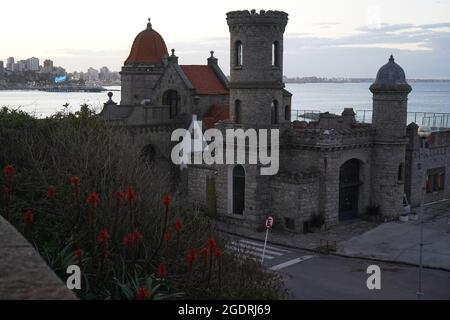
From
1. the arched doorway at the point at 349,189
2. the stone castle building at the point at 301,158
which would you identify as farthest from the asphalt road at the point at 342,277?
the arched doorway at the point at 349,189

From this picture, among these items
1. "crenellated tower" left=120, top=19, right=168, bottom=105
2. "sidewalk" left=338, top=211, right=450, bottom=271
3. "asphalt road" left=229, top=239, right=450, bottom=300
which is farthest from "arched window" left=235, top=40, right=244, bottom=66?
"crenellated tower" left=120, top=19, right=168, bottom=105

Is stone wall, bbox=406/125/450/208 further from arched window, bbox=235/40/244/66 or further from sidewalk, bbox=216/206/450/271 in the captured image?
arched window, bbox=235/40/244/66

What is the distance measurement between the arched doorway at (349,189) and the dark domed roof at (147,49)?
19.3 metres

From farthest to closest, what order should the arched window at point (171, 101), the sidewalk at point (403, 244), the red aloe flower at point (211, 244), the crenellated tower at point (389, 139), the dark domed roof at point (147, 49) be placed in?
the dark domed roof at point (147, 49)
the arched window at point (171, 101)
the crenellated tower at point (389, 139)
the sidewalk at point (403, 244)
the red aloe flower at point (211, 244)

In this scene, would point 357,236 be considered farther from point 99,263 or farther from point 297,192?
point 99,263

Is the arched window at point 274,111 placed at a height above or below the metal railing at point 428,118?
above

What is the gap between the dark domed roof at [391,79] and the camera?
34500 mm

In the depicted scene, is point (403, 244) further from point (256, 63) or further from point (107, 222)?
point (107, 222)

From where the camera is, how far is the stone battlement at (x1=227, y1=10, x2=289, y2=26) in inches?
1293

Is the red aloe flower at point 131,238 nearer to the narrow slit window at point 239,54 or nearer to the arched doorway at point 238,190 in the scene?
the arched doorway at point 238,190

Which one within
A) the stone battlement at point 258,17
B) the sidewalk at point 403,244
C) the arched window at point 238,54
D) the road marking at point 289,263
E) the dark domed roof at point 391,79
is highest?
the stone battlement at point 258,17

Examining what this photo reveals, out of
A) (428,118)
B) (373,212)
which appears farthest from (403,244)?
(428,118)

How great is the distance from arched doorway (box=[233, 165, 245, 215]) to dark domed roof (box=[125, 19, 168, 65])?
1710cm

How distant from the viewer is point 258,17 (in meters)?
32.8
